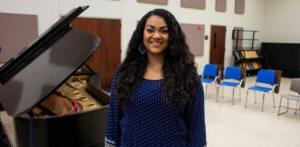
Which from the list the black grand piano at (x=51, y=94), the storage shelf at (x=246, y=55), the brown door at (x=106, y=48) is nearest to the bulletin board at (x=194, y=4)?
the storage shelf at (x=246, y=55)

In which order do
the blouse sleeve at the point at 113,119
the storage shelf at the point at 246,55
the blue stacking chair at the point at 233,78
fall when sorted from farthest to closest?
the storage shelf at the point at 246,55 < the blue stacking chair at the point at 233,78 < the blouse sleeve at the point at 113,119

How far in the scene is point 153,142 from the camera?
4.66ft

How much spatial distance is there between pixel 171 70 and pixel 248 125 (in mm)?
3689

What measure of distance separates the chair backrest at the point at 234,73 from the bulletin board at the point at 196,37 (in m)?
2.58

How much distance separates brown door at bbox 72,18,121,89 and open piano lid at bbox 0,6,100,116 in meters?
4.32

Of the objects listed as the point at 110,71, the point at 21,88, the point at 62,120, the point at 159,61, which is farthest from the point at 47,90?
the point at 110,71

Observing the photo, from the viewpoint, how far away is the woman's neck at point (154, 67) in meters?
1.43

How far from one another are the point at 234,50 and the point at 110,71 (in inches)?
213

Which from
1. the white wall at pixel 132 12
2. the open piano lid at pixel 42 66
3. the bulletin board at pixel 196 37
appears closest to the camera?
the open piano lid at pixel 42 66

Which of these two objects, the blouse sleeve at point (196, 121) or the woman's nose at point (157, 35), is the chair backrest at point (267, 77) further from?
the woman's nose at point (157, 35)

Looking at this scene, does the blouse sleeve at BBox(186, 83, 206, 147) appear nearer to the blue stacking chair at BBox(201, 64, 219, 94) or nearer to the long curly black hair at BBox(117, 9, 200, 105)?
the long curly black hair at BBox(117, 9, 200, 105)

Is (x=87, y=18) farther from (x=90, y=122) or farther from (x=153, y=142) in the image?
(x=153, y=142)

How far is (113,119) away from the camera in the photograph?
153 centimetres

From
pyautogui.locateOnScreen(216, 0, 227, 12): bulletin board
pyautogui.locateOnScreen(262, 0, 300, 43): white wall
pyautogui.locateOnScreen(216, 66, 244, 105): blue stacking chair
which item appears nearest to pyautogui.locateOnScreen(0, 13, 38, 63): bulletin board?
pyautogui.locateOnScreen(216, 66, 244, 105): blue stacking chair
